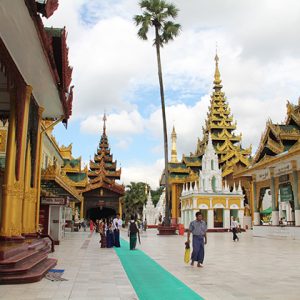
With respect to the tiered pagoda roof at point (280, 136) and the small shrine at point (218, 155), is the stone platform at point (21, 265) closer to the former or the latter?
the tiered pagoda roof at point (280, 136)

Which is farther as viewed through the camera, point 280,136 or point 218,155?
point 218,155

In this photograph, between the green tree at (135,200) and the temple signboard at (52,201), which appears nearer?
the temple signboard at (52,201)

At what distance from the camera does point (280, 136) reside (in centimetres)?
2706

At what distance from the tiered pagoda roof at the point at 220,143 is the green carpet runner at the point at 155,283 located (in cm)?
3844

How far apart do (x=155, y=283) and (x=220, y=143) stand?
4673 cm

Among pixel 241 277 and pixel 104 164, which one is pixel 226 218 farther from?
pixel 241 277

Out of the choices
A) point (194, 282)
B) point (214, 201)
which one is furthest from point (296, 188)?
point (194, 282)

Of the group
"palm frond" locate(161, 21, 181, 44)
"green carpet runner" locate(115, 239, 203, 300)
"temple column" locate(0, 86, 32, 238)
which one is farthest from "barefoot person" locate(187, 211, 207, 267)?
"palm frond" locate(161, 21, 181, 44)

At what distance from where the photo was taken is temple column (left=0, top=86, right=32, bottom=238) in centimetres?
972

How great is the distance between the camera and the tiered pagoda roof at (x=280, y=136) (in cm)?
2705

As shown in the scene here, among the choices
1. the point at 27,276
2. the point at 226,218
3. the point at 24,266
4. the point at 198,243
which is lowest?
the point at 27,276

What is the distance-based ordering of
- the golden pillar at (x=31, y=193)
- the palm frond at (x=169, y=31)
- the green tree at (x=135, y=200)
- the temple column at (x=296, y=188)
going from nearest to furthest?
the golden pillar at (x=31, y=193) → the temple column at (x=296, y=188) → the palm frond at (x=169, y=31) → the green tree at (x=135, y=200)

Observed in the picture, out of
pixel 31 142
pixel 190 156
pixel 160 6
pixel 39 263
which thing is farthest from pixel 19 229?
pixel 190 156

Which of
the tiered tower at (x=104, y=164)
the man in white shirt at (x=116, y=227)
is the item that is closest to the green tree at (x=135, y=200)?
the tiered tower at (x=104, y=164)
